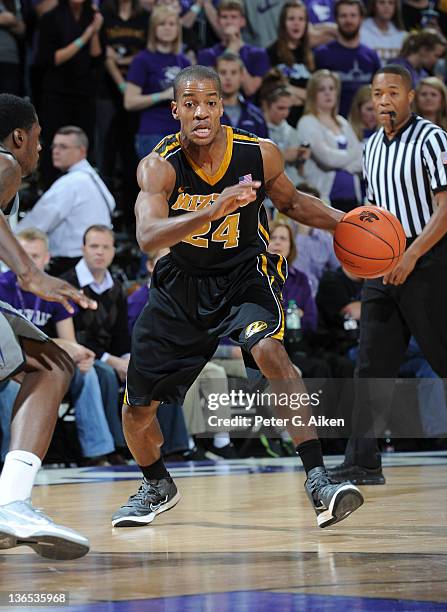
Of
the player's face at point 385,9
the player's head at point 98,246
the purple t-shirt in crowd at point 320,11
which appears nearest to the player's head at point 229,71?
the purple t-shirt in crowd at point 320,11

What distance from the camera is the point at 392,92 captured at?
18.3 ft

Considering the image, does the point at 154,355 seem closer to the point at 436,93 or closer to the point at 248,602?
the point at 248,602

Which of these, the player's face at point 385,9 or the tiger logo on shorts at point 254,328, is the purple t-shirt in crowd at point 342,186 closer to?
the player's face at point 385,9

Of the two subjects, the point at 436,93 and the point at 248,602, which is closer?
the point at 248,602

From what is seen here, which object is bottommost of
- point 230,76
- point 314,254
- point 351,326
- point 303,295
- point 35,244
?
point 351,326

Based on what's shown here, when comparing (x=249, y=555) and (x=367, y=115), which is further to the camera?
(x=367, y=115)

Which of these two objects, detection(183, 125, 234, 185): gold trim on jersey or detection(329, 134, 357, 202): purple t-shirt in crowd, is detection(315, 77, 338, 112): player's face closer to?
detection(329, 134, 357, 202): purple t-shirt in crowd

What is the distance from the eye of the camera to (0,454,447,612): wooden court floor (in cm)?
294

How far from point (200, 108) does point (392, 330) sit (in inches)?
75.2

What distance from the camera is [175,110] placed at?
4445 millimetres

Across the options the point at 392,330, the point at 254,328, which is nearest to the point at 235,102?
the point at 392,330

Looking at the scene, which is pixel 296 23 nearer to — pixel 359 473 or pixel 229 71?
pixel 229 71

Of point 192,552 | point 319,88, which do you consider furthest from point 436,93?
point 192,552

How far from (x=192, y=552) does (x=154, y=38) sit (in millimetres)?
6364
